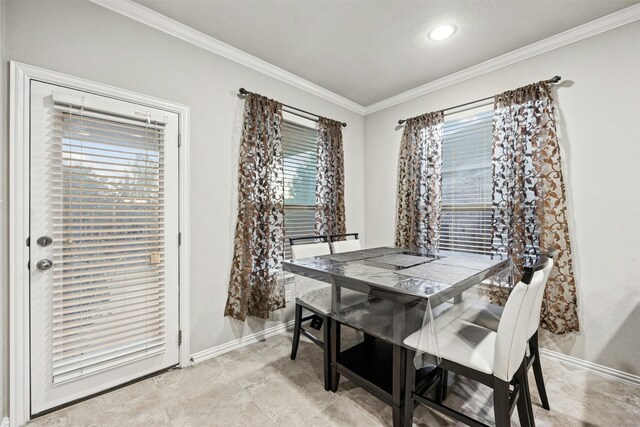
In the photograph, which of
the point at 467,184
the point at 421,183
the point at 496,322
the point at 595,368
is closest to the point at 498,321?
the point at 496,322

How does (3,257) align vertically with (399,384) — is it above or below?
above

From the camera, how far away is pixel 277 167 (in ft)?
9.04

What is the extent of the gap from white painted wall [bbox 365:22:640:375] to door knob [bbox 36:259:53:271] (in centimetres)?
379

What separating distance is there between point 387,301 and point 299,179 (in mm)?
1906

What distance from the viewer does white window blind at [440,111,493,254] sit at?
9.01 feet

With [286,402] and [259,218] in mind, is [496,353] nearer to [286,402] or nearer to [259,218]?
[286,402]

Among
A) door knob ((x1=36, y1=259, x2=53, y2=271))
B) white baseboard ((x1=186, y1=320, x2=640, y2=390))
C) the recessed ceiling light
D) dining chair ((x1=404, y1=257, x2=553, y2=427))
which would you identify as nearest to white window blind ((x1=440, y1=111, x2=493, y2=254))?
the recessed ceiling light

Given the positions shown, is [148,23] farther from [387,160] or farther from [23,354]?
[387,160]

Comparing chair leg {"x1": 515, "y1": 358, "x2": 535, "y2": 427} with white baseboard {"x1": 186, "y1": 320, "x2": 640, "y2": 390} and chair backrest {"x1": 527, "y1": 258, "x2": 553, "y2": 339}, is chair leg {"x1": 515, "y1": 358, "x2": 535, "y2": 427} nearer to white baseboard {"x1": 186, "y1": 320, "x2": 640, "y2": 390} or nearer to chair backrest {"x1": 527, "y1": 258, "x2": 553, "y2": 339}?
chair backrest {"x1": 527, "y1": 258, "x2": 553, "y2": 339}

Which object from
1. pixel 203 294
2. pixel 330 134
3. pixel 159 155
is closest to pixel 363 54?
pixel 330 134

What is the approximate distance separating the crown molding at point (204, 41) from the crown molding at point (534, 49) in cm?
112

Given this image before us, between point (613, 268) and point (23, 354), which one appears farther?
point (613, 268)

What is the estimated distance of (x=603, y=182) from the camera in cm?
212

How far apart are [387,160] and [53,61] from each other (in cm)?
320
